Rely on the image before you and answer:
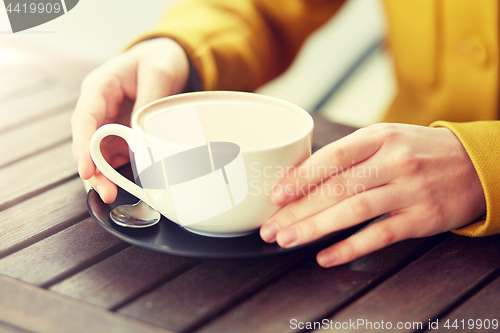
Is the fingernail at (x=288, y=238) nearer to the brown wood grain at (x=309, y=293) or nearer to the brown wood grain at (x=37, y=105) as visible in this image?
the brown wood grain at (x=309, y=293)

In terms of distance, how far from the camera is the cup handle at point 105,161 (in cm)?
41

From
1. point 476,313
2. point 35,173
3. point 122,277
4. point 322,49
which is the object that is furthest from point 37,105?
point 322,49

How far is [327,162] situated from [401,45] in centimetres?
68

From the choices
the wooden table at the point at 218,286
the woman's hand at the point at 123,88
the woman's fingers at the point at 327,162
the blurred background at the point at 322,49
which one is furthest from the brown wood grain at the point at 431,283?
the blurred background at the point at 322,49

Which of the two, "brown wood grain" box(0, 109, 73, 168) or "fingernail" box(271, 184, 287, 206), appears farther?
"brown wood grain" box(0, 109, 73, 168)

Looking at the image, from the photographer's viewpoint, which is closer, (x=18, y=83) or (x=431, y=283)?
(x=431, y=283)

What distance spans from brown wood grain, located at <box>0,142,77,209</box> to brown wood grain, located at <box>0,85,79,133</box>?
138 mm

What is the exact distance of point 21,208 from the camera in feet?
1.65

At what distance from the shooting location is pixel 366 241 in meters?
0.40

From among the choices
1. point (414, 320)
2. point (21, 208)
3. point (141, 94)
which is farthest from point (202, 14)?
point (414, 320)

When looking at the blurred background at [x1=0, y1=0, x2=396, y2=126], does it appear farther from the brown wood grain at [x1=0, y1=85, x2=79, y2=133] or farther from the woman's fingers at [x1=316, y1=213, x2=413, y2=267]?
the woman's fingers at [x1=316, y1=213, x2=413, y2=267]

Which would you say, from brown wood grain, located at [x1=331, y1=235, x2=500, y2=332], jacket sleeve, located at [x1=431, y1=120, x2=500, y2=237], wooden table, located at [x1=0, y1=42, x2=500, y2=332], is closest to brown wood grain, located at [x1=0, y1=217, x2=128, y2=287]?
wooden table, located at [x1=0, y1=42, x2=500, y2=332]

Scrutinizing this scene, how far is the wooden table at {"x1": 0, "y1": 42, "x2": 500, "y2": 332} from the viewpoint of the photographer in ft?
1.10

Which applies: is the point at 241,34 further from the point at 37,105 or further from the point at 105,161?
the point at 105,161
